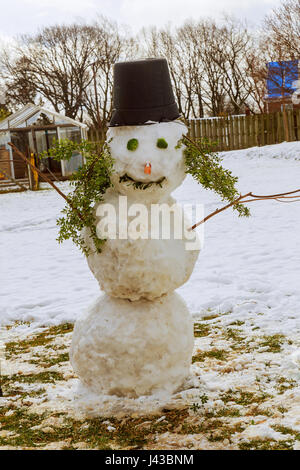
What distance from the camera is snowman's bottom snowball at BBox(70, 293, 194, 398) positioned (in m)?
3.40

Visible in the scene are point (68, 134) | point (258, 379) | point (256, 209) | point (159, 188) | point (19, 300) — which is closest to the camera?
point (159, 188)

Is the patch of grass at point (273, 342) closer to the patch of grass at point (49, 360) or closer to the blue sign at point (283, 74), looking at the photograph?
the patch of grass at point (49, 360)

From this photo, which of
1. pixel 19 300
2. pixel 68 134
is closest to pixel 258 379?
pixel 19 300

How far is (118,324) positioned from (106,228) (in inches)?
23.3

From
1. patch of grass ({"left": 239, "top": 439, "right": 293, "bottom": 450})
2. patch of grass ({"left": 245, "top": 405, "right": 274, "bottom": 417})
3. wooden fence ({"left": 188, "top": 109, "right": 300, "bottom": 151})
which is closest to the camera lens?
patch of grass ({"left": 239, "top": 439, "right": 293, "bottom": 450})

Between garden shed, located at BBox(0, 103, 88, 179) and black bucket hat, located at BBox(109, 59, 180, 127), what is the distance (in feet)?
47.4

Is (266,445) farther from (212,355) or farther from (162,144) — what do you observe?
(162,144)

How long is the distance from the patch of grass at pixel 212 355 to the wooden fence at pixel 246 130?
57.6 feet

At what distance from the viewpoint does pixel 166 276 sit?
3342 millimetres

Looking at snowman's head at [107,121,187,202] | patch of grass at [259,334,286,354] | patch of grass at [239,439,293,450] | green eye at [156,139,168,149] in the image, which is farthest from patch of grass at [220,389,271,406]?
green eye at [156,139,168,149]

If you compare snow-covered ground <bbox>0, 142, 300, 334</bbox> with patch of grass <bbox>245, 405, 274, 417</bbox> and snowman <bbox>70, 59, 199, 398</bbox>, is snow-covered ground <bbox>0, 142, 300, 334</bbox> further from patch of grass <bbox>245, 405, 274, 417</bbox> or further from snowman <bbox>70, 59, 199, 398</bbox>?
snowman <bbox>70, 59, 199, 398</bbox>

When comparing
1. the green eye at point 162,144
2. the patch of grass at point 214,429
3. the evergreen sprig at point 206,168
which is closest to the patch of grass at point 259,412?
the patch of grass at point 214,429

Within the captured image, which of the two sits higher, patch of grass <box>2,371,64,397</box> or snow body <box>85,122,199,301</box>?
snow body <box>85,122,199,301</box>
